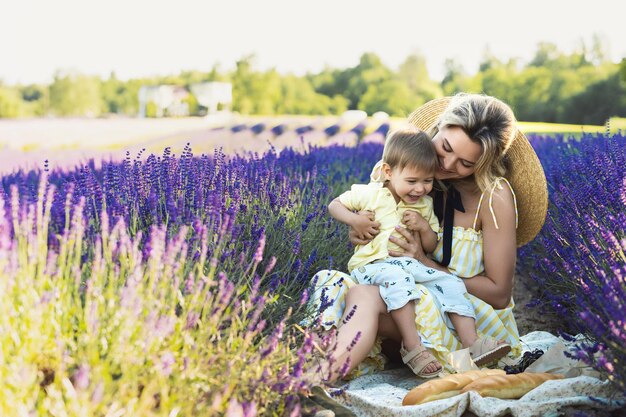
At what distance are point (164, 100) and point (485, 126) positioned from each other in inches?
2511

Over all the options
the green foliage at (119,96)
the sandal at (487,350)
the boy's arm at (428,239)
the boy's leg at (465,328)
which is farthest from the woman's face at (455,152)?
the green foliage at (119,96)

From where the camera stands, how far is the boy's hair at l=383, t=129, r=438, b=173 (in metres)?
3.11

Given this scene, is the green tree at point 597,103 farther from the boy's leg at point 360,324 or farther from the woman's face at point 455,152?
the boy's leg at point 360,324

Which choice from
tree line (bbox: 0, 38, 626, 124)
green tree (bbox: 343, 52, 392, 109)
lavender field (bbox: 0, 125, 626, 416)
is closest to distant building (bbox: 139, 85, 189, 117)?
tree line (bbox: 0, 38, 626, 124)

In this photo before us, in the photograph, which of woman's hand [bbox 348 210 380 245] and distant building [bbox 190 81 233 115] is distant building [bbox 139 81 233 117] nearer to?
distant building [bbox 190 81 233 115]

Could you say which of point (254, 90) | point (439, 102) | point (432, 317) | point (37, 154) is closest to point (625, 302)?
point (432, 317)

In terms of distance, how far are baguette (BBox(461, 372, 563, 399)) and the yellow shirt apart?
77 centimetres

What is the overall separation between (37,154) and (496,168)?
5093 millimetres

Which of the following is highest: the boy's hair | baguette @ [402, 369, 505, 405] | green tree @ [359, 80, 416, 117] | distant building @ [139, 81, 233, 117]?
the boy's hair

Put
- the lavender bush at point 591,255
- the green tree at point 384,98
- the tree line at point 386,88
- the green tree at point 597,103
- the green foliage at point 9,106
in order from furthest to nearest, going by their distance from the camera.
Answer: the green foliage at point 9,106
the green tree at point 384,98
the tree line at point 386,88
the green tree at point 597,103
the lavender bush at point 591,255

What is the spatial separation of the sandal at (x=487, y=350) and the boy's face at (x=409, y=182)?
0.62 m

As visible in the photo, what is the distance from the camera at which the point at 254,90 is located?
162 ft

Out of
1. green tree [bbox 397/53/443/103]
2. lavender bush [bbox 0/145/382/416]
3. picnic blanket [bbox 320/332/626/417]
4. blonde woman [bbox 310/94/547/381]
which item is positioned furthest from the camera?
green tree [bbox 397/53/443/103]

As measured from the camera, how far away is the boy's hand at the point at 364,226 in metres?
3.21
